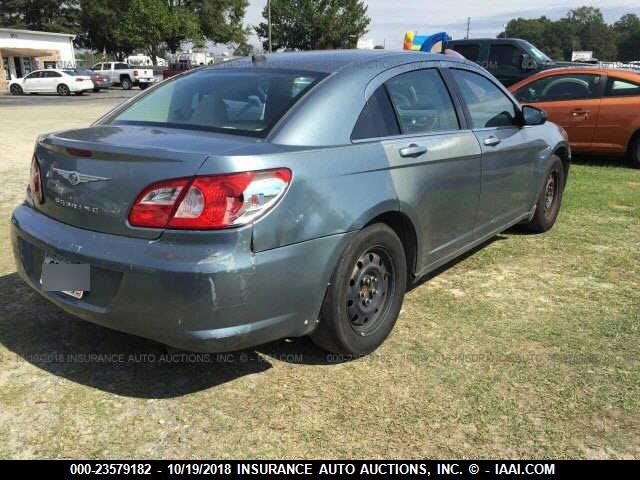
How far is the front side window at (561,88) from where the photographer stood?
8719 mm

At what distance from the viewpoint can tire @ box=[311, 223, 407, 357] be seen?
2775 mm

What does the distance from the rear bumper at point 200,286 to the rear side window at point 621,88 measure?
7569mm

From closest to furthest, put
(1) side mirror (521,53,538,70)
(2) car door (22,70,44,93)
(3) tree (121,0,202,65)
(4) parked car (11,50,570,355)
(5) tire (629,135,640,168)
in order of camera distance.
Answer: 1. (4) parked car (11,50,570,355)
2. (5) tire (629,135,640,168)
3. (1) side mirror (521,53,538,70)
4. (2) car door (22,70,44,93)
5. (3) tree (121,0,202,65)

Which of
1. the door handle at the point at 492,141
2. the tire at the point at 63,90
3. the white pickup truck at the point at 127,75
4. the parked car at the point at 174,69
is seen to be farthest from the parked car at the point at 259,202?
the white pickup truck at the point at 127,75

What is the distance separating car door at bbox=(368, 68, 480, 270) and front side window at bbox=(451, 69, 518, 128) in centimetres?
22

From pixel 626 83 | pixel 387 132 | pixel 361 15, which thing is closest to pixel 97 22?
pixel 361 15

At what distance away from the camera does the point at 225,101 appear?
307cm

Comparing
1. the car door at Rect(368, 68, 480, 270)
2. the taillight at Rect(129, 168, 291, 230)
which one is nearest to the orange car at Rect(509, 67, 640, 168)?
the car door at Rect(368, 68, 480, 270)

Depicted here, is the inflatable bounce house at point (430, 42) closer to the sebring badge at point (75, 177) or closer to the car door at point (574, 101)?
the car door at point (574, 101)

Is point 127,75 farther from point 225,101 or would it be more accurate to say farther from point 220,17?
point 225,101

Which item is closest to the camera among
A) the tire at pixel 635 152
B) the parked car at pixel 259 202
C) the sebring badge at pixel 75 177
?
the parked car at pixel 259 202

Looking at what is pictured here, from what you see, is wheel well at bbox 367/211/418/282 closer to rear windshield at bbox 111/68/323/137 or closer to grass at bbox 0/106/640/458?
grass at bbox 0/106/640/458

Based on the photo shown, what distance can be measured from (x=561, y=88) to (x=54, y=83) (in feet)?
99.2
